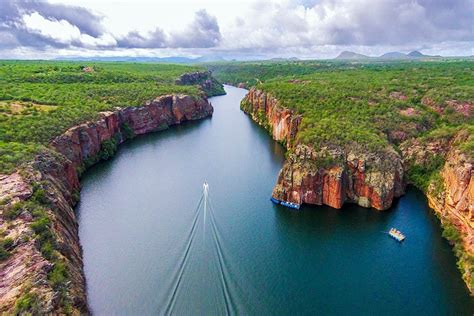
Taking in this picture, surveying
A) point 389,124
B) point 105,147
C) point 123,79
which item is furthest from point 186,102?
point 389,124

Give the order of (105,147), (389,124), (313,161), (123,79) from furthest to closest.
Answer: (123,79) < (105,147) < (389,124) < (313,161)

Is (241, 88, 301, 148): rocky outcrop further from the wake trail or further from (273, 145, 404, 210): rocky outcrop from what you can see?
the wake trail

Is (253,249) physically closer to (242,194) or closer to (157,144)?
(242,194)

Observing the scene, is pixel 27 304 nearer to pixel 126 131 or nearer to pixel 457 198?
pixel 457 198

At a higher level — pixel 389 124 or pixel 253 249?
pixel 389 124

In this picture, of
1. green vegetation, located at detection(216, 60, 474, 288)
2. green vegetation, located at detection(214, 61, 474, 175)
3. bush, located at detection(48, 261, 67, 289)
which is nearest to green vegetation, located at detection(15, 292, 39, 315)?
bush, located at detection(48, 261, 67, 289)

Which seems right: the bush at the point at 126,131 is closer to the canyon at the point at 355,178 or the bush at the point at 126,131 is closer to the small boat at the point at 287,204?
the canyon at the point at 355,178
